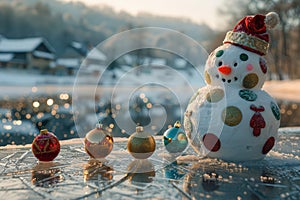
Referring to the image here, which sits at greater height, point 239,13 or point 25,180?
point 239,13

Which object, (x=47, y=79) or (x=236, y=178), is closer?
(x=236, y=178)

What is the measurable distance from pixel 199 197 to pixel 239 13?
1777 inches

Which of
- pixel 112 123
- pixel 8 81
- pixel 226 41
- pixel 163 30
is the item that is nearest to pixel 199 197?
pixel 226 41

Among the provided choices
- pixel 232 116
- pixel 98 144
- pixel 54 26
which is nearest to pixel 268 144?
pixel 232 116

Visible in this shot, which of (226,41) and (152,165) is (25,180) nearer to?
(152,165)

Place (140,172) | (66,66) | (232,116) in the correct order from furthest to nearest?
(66,66) < (232,116) < (140,172)

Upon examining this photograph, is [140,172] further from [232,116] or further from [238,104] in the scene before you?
[238,104]

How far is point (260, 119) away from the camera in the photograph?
5.44m

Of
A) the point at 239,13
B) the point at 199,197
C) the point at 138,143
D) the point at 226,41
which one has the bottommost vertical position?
the point at 199,197

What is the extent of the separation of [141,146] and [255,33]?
2.39m

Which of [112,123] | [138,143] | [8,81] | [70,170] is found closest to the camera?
[70,170]

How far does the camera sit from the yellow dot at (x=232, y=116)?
5383 millimetres

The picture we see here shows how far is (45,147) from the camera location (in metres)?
5.54

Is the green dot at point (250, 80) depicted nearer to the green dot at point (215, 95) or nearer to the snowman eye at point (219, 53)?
the green dot at point (215, 95)
